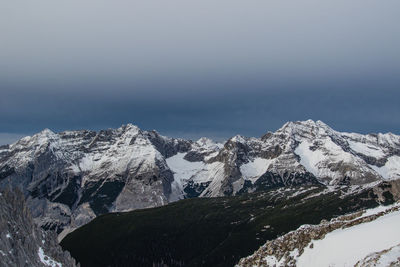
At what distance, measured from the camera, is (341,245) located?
78.4m

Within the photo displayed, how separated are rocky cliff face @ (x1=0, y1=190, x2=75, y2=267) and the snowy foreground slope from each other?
5275 centimetres

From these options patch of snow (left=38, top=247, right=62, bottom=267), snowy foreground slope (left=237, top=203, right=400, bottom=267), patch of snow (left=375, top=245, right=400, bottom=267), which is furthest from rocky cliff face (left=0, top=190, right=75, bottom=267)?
patch of snow (left=375, top=245, right=400, bottom=267)

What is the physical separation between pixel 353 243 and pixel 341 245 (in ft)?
9.40

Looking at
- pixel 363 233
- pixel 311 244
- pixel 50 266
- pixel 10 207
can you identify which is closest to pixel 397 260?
pixel 363 233

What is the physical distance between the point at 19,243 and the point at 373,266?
8541 cm

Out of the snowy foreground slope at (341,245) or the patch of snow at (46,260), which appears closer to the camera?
the snowy foreground slope at (341,245)

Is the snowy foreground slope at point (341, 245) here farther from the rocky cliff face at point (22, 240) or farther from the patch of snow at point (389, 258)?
the rocky cliff face at point (22, 240)

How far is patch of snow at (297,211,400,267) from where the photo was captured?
7100cm

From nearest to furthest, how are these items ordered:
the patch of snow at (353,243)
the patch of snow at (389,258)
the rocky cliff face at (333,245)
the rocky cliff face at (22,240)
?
the patch of snow at (389,258)
the rocky cliff face at (333,245)
the patch of snow at (353,243)
the rocky cliff face at (22,240)

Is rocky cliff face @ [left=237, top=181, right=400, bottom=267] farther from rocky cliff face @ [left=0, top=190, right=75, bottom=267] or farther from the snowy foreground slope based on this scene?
rocky cliff face @ [left=0, top=190, right=75, bottom=267]

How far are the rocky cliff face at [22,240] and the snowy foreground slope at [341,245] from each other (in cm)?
5275

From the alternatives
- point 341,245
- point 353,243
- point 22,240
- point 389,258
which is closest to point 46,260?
point 22,240

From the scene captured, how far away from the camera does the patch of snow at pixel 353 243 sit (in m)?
71.0

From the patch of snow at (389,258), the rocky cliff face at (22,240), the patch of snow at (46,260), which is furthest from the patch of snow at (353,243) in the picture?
the patch of snow at (46,260)
